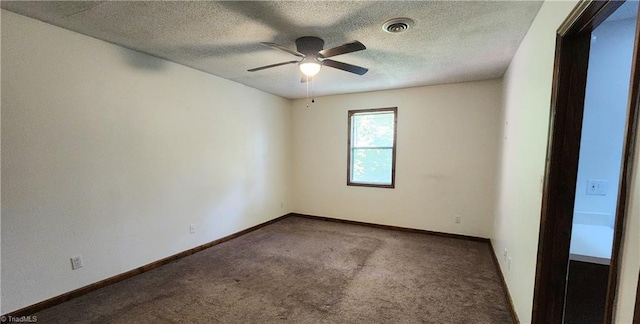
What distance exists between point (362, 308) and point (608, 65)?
8.54 feet

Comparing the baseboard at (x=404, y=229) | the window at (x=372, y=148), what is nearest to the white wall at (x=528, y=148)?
the baseboard at (x=404, y=229)

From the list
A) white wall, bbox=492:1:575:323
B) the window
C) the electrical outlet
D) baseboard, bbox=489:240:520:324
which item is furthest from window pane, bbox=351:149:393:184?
the electrical outlet

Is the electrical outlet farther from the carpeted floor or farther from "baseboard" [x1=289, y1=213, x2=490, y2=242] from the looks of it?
"baseboard" [x1=289, y1=213, x2=490, y2=242]

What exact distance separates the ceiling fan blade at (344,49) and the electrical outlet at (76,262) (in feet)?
9.31

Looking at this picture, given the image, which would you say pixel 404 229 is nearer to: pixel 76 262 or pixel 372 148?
pixel 372 148

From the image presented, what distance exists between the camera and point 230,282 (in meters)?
2.62

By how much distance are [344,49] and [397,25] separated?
470mm

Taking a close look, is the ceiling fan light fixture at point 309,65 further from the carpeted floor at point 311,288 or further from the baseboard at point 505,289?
the baseboard at point 505,289

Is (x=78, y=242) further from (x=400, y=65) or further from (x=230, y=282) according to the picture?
(x=400, y=65)

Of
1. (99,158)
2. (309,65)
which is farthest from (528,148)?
(99,158)

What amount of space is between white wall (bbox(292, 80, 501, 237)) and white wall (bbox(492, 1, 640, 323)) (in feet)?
3.70

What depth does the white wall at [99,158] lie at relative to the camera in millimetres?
2014

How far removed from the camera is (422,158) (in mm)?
4137

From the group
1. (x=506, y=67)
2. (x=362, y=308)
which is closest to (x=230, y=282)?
(x=362, y=308)
